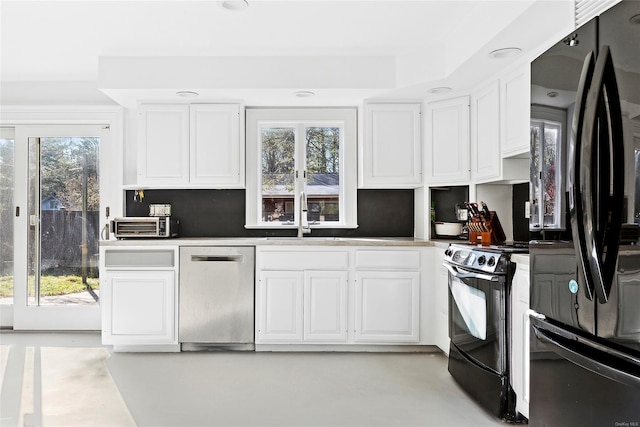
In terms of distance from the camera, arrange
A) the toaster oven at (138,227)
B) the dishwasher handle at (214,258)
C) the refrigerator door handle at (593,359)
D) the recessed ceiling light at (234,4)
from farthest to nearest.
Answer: the toaster oven at (138,227), the dishwasher handle at (214,258), the recessed ceiling light at (234,4), the refrigerator door handle at (593,359)

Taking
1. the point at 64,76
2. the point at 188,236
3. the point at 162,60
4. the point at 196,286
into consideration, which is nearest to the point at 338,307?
the point at 196,286

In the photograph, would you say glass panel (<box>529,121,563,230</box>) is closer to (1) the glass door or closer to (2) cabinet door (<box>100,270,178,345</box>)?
(2) cabinet door (<box>100,270,178,345</box>)

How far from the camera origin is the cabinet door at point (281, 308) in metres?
3.70

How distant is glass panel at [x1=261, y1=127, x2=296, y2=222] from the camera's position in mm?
4395

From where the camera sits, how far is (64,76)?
13.8 ft

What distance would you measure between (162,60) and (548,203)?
3171 millimetres

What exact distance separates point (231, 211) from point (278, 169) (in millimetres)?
598

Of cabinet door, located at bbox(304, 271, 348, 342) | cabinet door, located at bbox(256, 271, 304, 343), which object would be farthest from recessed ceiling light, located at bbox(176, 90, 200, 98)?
cabinet door, located at bbox(304, 271, 348, 342)

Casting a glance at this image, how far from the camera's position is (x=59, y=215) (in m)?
4.46

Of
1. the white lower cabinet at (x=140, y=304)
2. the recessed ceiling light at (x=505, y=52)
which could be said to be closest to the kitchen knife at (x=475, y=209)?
the recessed ceiling light at (x=505, y=52)

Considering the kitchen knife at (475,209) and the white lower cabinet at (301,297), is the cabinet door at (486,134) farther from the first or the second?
the white lower cabinet at (301,297)

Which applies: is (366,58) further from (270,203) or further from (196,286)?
(196,286)

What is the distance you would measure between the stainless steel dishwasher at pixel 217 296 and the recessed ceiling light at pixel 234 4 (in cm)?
177

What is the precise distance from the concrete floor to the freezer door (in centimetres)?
113
